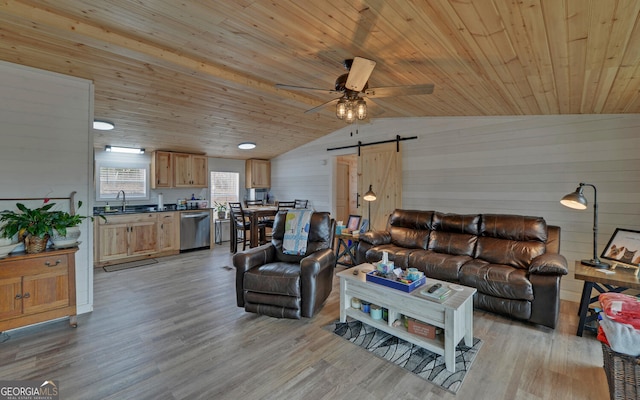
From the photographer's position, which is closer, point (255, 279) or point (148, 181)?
point (255, 279)

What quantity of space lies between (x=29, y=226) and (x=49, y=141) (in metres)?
0.94

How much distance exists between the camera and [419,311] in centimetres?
229

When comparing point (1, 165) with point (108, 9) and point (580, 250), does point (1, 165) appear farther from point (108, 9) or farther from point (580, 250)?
point (580, 250)

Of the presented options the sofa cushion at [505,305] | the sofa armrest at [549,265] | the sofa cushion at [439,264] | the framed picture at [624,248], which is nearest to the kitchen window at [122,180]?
the sofa cushion at [439,264]

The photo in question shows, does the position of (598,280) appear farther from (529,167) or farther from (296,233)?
(296,233)

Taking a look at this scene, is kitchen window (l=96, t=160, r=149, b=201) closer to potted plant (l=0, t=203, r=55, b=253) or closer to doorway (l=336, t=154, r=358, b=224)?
potted plant (l=0, t=203, r=55, b=253)

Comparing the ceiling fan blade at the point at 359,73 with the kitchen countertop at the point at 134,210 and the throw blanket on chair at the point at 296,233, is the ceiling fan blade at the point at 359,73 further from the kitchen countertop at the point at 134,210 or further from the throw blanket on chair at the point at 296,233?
the kitchen countertop at the point at 134,210

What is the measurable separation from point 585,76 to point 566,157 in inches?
65.8

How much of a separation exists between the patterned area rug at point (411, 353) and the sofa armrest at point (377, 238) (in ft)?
4.79

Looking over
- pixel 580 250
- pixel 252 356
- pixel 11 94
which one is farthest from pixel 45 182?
pixel 580 250

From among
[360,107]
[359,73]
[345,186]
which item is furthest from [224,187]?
[359,73]

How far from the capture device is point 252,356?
2.26m

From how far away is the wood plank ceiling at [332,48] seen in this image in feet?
5.46

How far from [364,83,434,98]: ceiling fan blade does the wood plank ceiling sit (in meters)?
0.27
